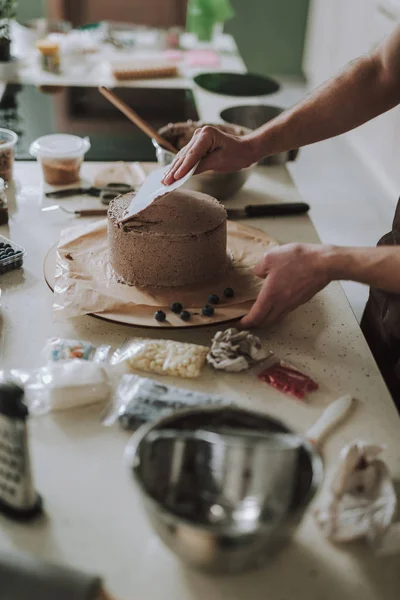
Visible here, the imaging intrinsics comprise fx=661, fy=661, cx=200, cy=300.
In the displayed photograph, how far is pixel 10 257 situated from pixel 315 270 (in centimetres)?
70

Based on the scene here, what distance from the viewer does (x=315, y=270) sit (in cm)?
125

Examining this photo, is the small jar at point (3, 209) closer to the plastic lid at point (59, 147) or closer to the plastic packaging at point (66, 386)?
the plastic lid at point (59, 147)

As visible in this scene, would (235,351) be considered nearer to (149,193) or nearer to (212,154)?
(149,193)

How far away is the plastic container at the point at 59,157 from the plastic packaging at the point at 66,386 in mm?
930

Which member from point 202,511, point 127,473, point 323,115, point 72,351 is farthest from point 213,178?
point 202,511

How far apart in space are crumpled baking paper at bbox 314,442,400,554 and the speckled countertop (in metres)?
0.02

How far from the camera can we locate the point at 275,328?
1.40 m

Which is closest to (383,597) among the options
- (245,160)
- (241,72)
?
(245,160)

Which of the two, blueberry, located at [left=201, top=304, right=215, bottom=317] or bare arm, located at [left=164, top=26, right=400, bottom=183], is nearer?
→ blueberry, located at [left=201, top=304, right=215, bottom=317]

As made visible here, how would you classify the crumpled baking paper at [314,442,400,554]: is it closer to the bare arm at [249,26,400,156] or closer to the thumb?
the thumb

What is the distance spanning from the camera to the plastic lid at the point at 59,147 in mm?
1932

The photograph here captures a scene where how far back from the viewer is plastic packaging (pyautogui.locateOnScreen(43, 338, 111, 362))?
123 centimetres

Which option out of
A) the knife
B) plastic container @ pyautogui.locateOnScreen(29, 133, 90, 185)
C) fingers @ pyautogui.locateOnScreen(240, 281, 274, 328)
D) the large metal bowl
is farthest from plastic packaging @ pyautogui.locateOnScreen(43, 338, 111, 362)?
plastic container @ pyautogui.locateOnScreen(29, 133, 90, 185)

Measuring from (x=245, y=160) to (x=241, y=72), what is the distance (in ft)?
4.84
